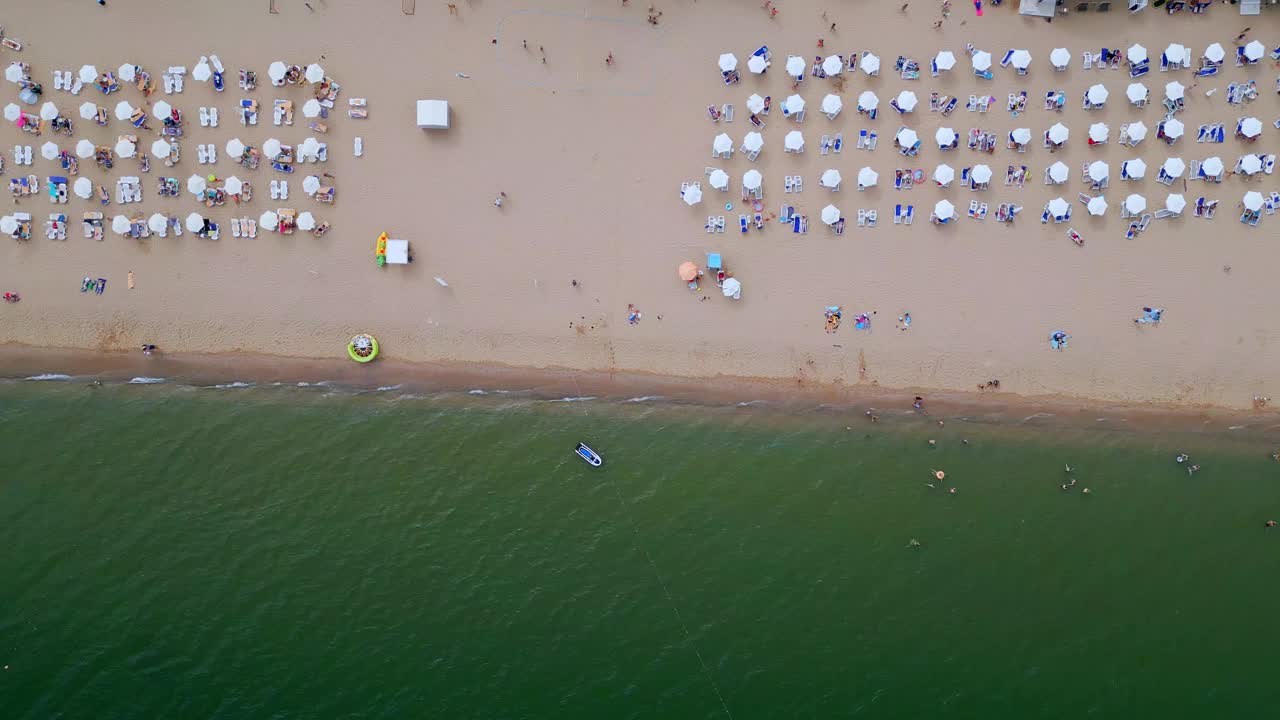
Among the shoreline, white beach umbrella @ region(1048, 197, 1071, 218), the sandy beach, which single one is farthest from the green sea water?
white beach umbrella @ region(1048, 197, 1071, 218)

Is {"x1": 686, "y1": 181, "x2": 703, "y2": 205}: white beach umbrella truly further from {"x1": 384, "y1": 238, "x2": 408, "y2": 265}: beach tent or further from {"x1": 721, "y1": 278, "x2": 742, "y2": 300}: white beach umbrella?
{"x1": 721, "y1": 278, "x2": 742, "y2": 300}: white beach umbrella

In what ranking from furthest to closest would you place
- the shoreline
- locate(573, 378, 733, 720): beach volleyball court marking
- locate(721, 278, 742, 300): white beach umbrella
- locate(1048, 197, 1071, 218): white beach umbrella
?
the shoreline
locate(721, 278, 742, 300): white beach umbrella
locate(1048, 197, 1071, 218): white beach umbrella
locate(573, 378, 733, 720): beach volleyball court marking

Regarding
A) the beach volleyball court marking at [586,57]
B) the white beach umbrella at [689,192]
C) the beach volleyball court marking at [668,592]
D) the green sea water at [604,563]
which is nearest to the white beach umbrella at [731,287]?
the white beach umbrella at [689,192]

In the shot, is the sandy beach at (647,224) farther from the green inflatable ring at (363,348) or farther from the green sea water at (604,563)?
the green sea water at (604,563)

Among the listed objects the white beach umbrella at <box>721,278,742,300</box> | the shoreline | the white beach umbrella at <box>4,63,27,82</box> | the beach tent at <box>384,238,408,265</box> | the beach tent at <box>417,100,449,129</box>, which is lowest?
the shoreline

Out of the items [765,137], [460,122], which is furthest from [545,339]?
[765,137]
